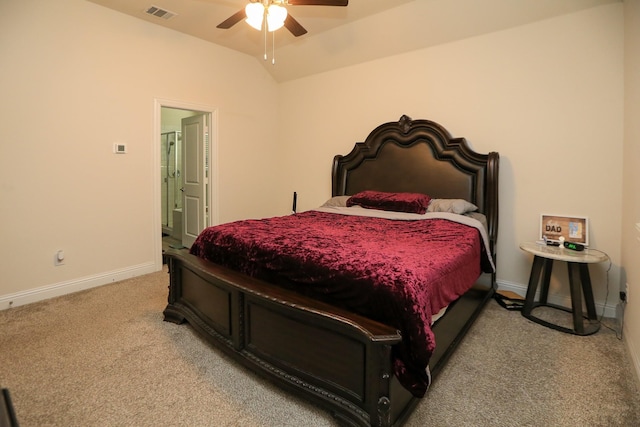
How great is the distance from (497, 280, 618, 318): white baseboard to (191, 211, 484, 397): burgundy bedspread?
35.7 inches

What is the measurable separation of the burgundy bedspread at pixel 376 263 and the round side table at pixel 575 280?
1.61 feet

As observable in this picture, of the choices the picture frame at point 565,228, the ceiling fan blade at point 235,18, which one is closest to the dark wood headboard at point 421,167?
the picture frame at point 565,228

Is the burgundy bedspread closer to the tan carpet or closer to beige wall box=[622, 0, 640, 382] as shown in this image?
the tan carpet

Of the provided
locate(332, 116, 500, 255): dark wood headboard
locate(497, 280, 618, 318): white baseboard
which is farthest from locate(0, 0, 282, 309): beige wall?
locate(497, 280, 618, 318): white baseboard

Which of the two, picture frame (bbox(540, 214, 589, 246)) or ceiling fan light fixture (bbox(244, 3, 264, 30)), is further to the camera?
picture frame (bbox(540, 214, 589, 246))

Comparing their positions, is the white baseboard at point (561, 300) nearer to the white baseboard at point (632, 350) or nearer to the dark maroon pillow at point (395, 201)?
the white baseboard at point (632, 350)

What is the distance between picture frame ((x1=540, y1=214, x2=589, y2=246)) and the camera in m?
2.75

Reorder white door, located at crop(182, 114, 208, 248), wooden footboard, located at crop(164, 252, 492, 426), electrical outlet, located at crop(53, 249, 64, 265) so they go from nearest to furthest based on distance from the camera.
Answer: wooden footboard, located at crop(164, 252, 492, 426) < electrical outlet, located at crop(53, 249, 64, 265) < white door, located at crop(182, 114, 208, 248)

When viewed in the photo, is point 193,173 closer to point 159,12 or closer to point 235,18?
point 159,12

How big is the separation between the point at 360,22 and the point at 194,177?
118 inches

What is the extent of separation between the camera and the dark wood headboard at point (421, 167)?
3189mm

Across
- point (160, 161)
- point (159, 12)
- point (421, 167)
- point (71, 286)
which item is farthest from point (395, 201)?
point (71, 286)

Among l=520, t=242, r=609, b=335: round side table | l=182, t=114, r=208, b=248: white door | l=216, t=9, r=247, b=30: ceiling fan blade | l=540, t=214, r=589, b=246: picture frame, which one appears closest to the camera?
l=520, t=242, r=609, b=335: round side table

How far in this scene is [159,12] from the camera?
3418 millimetres
